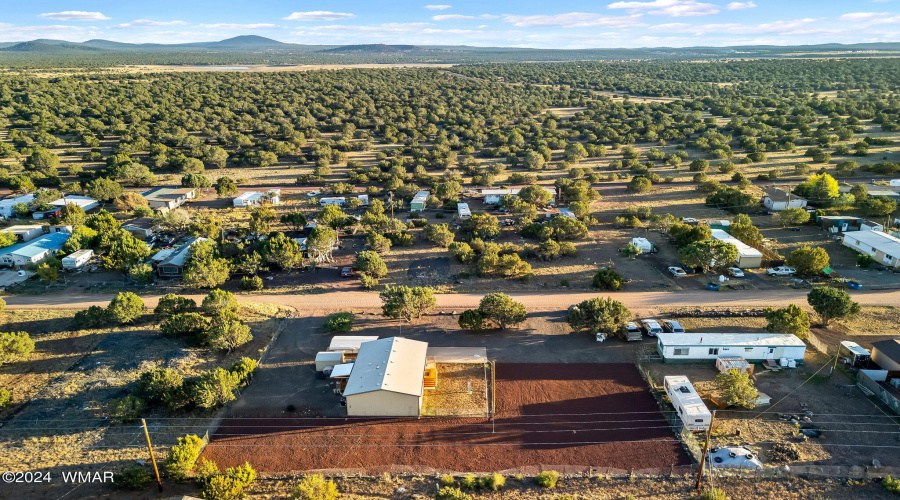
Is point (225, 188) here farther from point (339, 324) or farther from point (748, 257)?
point (748, 257)

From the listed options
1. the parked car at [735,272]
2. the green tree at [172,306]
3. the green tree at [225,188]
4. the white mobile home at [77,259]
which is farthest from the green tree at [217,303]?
the parked car at [735,272]

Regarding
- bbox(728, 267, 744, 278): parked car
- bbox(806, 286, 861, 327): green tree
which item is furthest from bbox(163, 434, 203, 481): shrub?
bbox(728, 267, 744, 278): parked car

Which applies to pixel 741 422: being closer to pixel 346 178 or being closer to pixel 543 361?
pixel 543 361

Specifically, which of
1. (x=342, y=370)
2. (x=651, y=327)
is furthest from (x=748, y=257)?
(x=342, y=370)

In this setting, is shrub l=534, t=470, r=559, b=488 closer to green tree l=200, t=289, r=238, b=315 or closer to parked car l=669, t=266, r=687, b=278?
green tree l=200, t=289, r=238, b=315

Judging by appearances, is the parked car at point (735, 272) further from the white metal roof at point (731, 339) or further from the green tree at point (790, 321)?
the white metal roof at point (731, 339)

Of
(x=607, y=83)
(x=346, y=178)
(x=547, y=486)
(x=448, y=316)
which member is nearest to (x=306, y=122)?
(x=346, y=178)

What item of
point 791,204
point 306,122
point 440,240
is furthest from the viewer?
point 306,122
